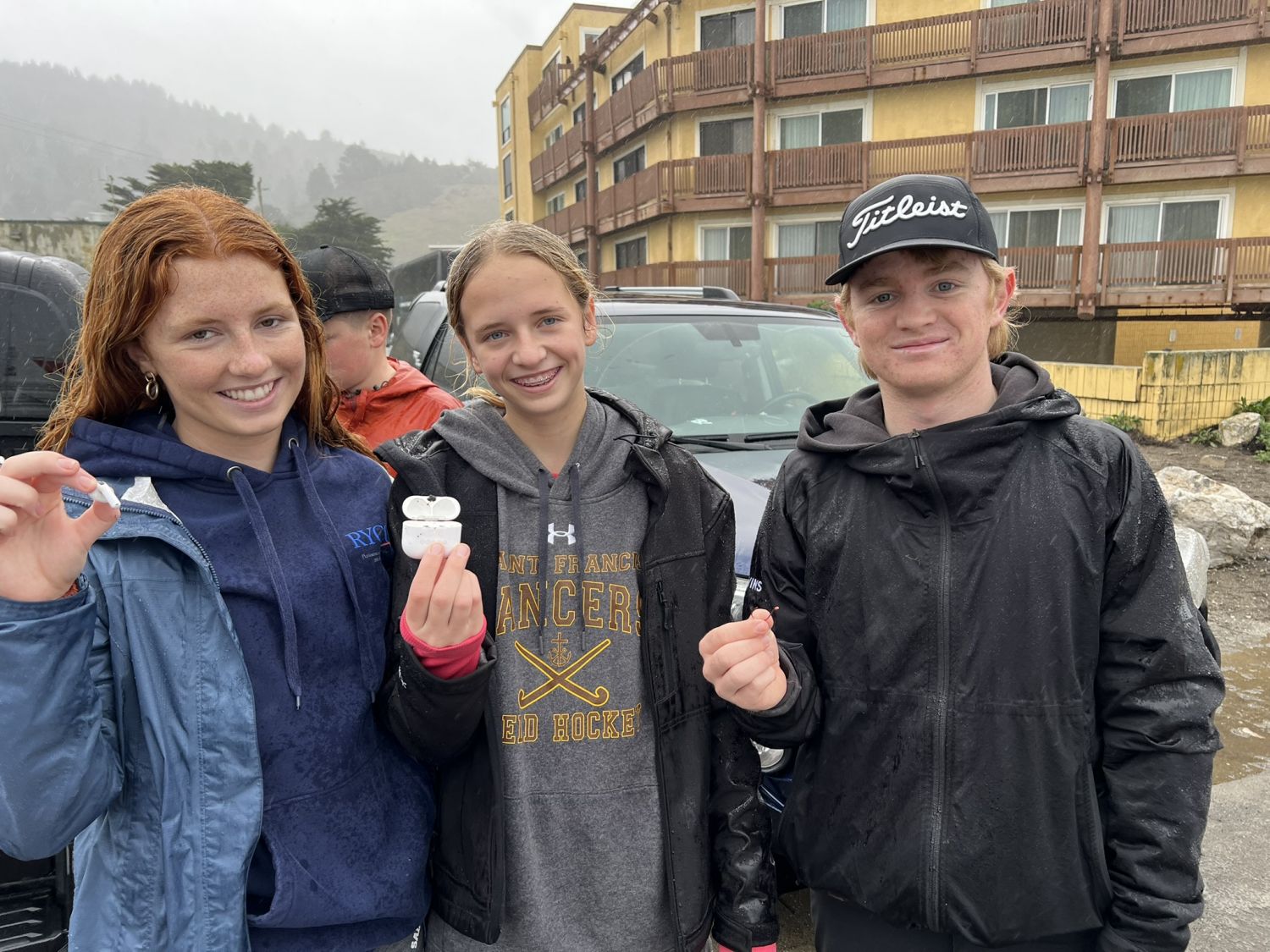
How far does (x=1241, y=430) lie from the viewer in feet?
35.0

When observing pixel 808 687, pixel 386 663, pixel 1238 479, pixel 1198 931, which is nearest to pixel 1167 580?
pixel 808 687

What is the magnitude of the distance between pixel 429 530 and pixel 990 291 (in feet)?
3.86

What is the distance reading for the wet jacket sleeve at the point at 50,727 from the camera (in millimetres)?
1221

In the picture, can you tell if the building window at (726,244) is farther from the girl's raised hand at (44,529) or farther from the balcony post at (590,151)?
the girl's raised hand at (44,529)

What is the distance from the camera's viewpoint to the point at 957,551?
1599mm

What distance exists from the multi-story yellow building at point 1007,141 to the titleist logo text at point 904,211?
18.7 m

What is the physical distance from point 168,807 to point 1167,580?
1759mm

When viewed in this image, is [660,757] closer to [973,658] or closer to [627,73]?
[973,658]

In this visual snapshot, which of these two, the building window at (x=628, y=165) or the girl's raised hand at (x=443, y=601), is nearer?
the girl's raised hand at (x=443, y=601)

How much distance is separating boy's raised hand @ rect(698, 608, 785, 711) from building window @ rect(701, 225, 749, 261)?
2144 centimetres

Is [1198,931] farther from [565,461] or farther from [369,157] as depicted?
[369,157]

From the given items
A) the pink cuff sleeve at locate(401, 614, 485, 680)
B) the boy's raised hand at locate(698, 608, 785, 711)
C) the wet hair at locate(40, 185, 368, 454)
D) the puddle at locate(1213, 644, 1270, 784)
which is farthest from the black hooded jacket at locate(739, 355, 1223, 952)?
the puddle at locate(1213, 644, 1270, 784)

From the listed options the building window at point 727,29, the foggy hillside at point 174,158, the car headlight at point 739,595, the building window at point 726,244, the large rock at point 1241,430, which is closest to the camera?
the car headlight at point 739,595

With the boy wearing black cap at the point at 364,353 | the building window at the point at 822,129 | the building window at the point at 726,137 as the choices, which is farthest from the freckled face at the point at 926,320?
the building window at the point at 726,137
